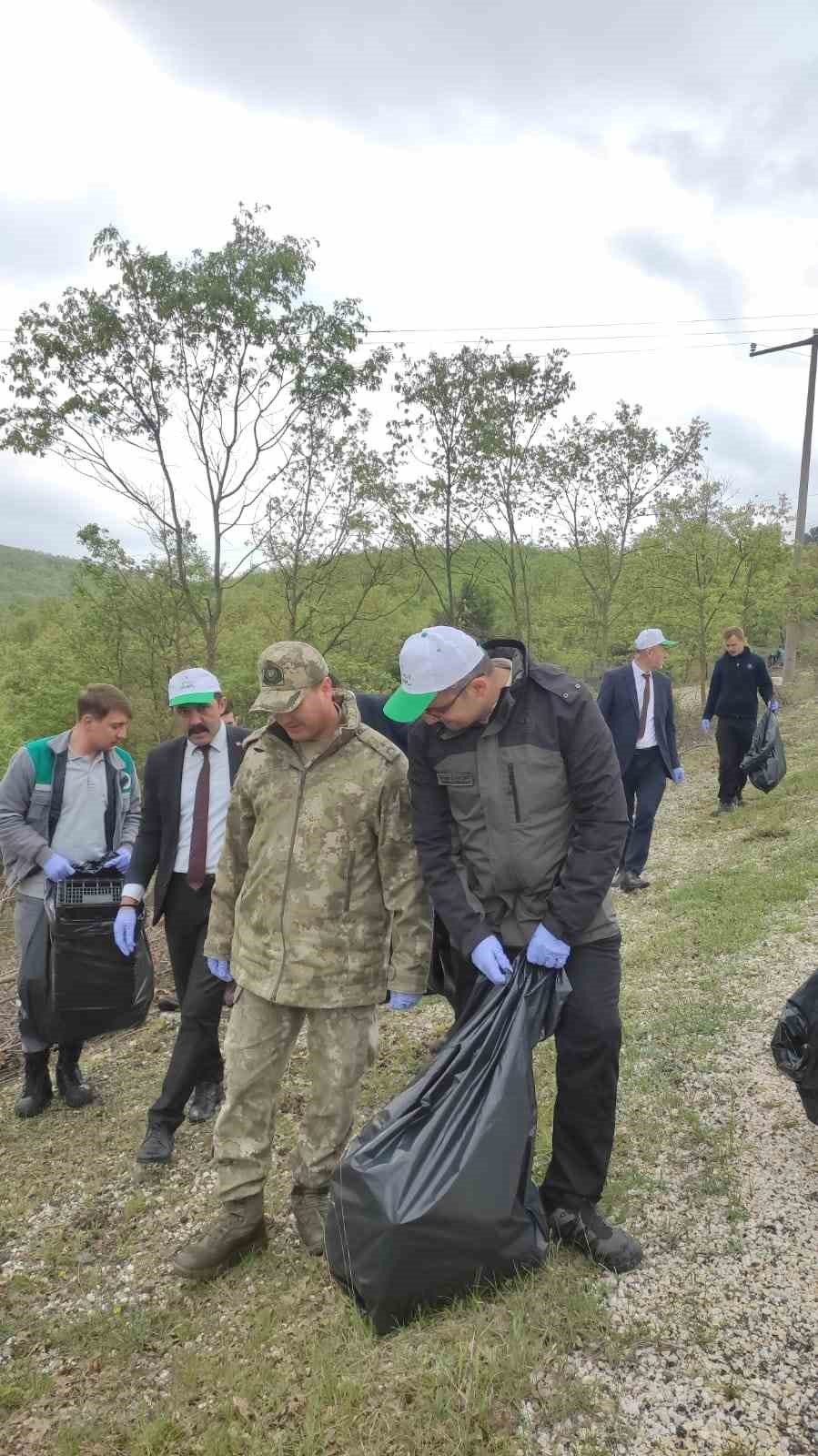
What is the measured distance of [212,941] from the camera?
292cm

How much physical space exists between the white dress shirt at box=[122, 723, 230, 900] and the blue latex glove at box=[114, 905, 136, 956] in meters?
0.34

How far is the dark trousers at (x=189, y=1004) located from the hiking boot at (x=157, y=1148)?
29 mm

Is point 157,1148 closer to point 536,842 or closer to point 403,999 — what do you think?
point 403,999

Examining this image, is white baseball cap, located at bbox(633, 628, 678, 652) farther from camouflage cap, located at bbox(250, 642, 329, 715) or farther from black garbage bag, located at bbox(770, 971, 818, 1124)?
camouflage cap, located at bbox(250, 642, 329, 715)

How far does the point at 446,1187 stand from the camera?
6.76ft

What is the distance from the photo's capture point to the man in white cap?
7.79 ft

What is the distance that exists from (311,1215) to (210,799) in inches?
65.8

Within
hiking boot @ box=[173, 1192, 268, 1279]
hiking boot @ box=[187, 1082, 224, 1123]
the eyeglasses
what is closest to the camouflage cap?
the eyeglasses

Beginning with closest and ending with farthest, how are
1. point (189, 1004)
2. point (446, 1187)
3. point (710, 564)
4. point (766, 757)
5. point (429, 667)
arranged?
point (446, 1187)
point (429, 667)
point (189, 1004)
point (766, 757)
point (710, 564)

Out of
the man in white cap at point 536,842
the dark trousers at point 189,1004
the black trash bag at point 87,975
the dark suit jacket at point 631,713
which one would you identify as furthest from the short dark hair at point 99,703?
the dark suit jacket at point 631,713

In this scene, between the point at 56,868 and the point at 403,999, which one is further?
the point at 56,868

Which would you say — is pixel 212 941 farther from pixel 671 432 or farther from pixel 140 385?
pixel 671 432

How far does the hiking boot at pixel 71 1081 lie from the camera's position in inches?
168

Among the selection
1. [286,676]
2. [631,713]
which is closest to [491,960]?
[286,676]
